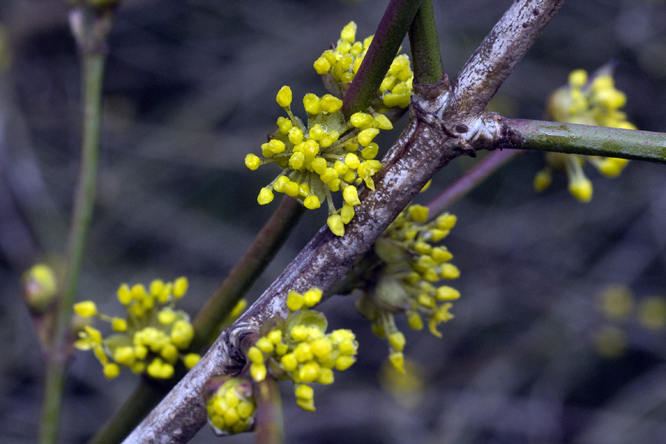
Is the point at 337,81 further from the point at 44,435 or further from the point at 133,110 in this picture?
the point at 133,110

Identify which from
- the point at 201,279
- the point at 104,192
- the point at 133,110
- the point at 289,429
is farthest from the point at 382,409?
the point at 133,110

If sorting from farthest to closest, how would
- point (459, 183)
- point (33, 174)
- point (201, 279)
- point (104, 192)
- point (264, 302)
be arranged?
point (201, 279)
point (104, 192)
point (33, 174)
point (459, 183)
point (264, 302)

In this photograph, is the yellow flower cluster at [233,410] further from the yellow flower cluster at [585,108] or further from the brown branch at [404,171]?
the yellow flower cluster at [585,108]

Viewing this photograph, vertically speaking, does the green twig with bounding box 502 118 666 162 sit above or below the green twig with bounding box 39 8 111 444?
below

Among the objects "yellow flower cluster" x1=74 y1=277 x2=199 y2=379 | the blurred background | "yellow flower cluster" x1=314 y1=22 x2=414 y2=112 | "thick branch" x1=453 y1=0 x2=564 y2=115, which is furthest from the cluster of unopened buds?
the blurred background

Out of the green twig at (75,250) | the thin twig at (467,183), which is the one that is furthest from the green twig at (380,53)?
the green twig at (75,250)

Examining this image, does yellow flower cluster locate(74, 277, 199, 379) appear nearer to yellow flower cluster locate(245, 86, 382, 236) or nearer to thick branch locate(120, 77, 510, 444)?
thick branch locate(120, 77, 510, 444)

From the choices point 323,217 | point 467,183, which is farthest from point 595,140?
point 323,217
